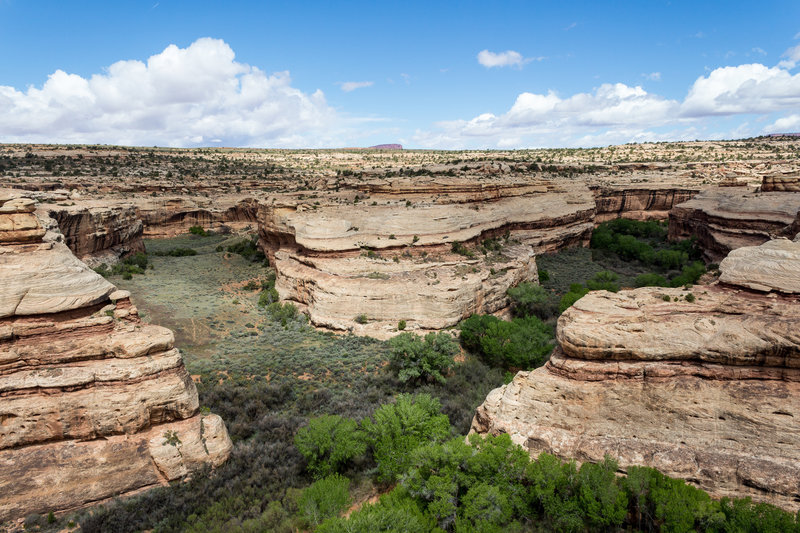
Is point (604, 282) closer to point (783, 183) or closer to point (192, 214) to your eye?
point (783, 183)

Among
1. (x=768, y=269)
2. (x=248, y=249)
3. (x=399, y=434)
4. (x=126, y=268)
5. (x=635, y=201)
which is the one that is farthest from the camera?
(x=635, y=201)

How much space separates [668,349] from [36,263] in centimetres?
1738

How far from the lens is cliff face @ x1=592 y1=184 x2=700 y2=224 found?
2005 inches

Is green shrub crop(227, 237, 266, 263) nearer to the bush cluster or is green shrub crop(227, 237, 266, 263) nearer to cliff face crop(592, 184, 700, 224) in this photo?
the bush cluster

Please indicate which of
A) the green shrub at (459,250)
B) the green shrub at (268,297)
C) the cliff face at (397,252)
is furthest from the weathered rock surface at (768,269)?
the green shrub at (268,297)

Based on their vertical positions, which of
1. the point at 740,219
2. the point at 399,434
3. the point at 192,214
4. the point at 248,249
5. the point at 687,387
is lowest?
the point at 399,434

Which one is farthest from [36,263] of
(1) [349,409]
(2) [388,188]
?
(2) [388,188]

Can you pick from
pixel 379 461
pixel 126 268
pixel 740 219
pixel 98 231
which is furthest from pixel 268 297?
pixel 740 219

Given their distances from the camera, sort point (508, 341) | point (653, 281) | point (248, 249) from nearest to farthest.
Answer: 1. point (508, 341)
2. point (653, 281)
3. point (248, 249)

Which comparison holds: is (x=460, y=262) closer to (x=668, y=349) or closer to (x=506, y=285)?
(x=506, y=285)

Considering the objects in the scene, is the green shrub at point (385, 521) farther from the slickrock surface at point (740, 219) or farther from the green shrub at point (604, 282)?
the slickrock surface at point (740, 219)

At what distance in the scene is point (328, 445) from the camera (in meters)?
12.1

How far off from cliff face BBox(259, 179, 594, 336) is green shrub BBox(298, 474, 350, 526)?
11.2m

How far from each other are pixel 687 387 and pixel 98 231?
36242mm
